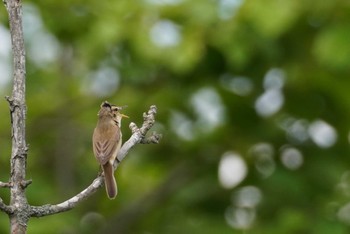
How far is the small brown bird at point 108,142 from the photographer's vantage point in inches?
219

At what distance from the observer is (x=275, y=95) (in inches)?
408

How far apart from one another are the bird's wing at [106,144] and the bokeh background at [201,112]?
3.15 meters

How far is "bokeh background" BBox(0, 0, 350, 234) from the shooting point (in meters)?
9.17

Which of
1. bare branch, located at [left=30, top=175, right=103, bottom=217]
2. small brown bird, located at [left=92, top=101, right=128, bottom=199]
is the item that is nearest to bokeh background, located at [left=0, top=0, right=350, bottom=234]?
small brown bird, located at [left=92, top=101, right=128, bottom=199]

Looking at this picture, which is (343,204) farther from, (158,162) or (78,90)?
(78,90)

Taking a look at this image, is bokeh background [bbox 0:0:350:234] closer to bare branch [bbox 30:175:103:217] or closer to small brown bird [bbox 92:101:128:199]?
small brown bird [bbox 92:101:128:199]

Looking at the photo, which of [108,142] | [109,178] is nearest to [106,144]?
[108,142]

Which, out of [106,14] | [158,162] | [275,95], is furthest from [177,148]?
[106,14]

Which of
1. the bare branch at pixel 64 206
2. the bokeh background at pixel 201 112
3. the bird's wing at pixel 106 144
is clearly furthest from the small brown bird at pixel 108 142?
the bokeh background at pixel 201 112

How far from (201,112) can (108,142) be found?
193 inches

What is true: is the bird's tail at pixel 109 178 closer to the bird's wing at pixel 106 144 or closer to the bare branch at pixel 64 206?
the bird's wing at pixel 106 144

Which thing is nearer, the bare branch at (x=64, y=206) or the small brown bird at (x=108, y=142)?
the bare branch at (x=64, y=206)

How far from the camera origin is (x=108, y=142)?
18.4 feet

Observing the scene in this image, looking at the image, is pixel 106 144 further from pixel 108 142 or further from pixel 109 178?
pixel 109 178
